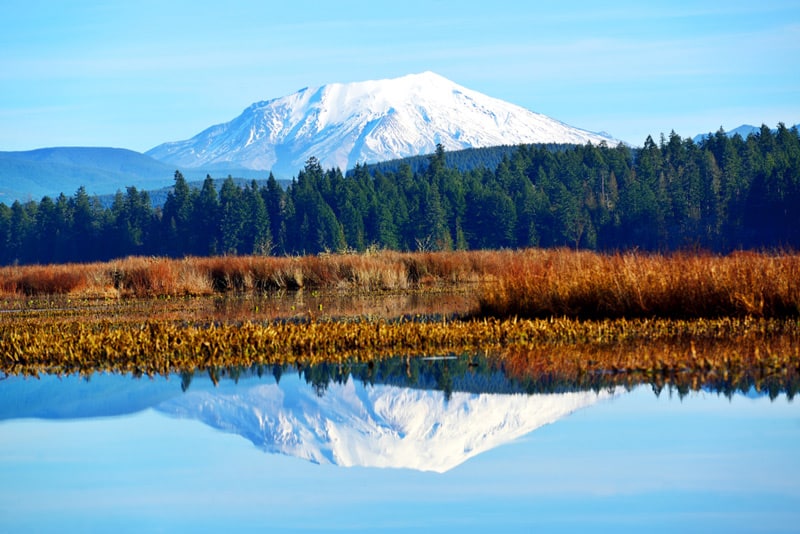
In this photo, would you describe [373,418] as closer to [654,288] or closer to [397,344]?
[397,344]

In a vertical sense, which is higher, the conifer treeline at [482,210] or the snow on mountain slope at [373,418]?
the conifer treeline at [482,210]

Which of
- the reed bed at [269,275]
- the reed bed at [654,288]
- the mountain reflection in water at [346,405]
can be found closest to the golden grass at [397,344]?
the reed bed at [654,288]

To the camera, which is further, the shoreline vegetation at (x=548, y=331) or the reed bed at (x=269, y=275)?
the reed bed at (x=269, y=275)

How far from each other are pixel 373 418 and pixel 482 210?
381 ft

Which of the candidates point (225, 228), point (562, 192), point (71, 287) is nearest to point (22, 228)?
point (225, 228)

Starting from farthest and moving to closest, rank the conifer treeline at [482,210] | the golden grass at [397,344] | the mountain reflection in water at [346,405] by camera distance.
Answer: the conifer treeline at [482,210], the golden grass at [397,344], the mountain reflection in water at [346,405]

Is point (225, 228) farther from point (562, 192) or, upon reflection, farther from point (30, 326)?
point (30, 326)

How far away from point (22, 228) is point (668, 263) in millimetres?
147251

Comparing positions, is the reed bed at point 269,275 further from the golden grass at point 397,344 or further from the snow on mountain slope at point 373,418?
the snow on mountain slope at point 373,418

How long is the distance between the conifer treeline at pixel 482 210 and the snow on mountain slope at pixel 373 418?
9186cm

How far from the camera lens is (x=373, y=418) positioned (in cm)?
1675

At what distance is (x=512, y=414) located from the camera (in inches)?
620

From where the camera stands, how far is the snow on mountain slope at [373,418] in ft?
47.2

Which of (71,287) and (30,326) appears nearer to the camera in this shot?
(30,326)
